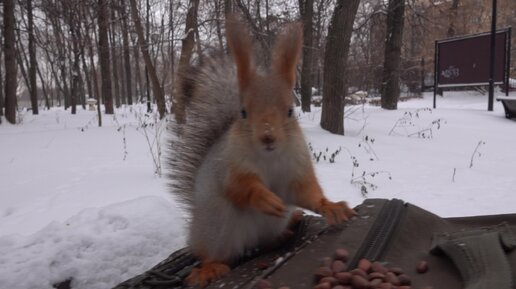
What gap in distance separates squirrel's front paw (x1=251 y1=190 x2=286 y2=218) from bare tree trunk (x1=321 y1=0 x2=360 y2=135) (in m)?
3.89

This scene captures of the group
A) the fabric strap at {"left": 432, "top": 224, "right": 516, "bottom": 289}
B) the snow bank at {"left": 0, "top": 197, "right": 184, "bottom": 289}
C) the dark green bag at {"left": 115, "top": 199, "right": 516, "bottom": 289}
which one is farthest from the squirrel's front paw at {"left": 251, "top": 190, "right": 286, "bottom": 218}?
the snow bank at {"left": 0, "top": 197, "right": 184, "bottom": 289}

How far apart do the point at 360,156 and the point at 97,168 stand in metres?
2.22

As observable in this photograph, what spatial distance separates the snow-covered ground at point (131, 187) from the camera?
1.78m

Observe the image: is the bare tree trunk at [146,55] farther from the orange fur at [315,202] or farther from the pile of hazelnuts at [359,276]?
the pile of hazelnuts at [359,276]

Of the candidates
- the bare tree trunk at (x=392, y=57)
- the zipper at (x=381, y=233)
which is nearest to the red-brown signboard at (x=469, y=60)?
the bare tree trunk at (x=392, y=57)

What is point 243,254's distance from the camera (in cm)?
141

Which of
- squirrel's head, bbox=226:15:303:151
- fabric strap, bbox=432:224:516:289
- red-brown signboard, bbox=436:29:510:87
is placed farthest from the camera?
red-brown signboard, bbox=436:29:510:87

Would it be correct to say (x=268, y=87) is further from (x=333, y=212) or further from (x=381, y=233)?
(x=381, y=233)

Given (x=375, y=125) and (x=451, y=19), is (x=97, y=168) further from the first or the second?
(x=451, y=19)

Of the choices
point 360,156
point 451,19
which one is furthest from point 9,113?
point 451,19

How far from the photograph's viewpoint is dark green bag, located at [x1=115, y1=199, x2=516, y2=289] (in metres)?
1.04

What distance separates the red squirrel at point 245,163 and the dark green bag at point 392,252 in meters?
0.07

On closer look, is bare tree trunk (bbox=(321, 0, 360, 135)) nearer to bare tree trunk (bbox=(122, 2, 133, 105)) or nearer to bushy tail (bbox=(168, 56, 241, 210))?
bare tree trunk (bbox=(122, 2, 133, 105))

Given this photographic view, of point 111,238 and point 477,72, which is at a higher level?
point 477,72
